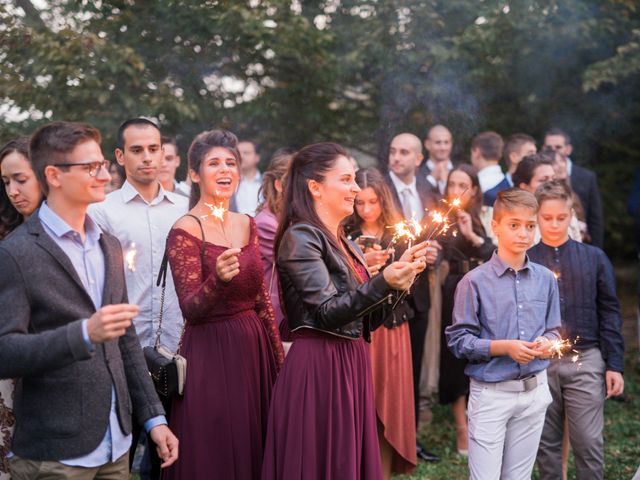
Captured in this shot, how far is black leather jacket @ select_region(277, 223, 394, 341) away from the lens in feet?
12.1

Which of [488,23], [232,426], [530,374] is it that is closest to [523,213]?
[530,374]

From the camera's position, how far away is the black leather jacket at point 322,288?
368 cm

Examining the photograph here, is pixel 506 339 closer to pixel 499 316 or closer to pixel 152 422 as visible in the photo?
pixel 499 316

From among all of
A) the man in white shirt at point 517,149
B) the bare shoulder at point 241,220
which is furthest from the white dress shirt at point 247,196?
the bare shoulder at point 241,220

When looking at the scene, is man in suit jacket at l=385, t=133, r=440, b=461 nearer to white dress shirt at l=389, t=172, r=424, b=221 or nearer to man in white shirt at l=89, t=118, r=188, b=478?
white dress shirt at l=389, t=172, r=424, b=221

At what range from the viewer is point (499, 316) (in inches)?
179

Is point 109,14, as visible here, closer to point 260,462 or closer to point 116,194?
point 116,194

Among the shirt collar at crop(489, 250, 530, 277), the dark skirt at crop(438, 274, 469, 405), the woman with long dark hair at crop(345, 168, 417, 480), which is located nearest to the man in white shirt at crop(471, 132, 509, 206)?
the dark skirt at crop(438, 274, 469, 405)

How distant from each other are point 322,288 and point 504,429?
56.8 inches

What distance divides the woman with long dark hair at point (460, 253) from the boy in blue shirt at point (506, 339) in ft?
6.65

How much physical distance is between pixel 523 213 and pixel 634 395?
168 inches

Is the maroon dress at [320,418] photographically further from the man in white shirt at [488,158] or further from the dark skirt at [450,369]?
the man in white shirt at [488,158]

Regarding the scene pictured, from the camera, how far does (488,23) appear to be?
32.2 ft

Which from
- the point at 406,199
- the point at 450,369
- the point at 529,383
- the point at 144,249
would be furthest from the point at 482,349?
the point at 406,199
